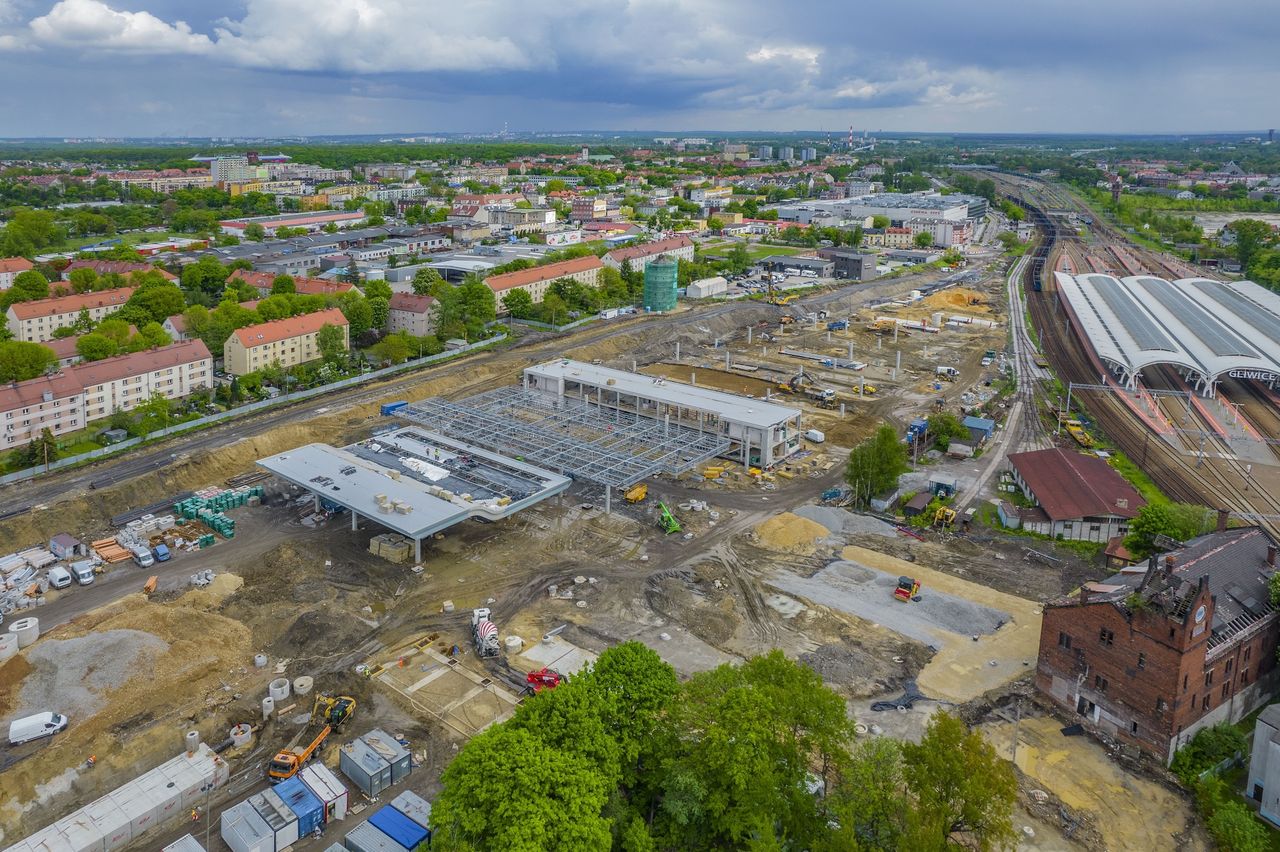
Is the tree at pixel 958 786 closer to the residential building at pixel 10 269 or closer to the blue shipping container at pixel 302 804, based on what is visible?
the blue shipping container at pixel 302 804

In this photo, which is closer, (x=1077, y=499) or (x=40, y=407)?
(x=1077, y=499)

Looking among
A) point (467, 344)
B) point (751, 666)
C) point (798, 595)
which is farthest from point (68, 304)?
point (751, 666)

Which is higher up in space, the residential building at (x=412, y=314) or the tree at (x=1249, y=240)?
the tree at (x=1249, y=240)

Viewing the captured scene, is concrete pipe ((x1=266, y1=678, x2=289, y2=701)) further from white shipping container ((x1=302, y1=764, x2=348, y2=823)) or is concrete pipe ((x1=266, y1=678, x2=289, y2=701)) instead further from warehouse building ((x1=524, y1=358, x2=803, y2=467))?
warehouse building ((x1=524, y1=358, x2=803, y2=467))

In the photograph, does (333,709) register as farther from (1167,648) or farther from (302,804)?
(1167,648)

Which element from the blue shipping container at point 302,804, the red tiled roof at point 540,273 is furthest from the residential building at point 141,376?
the blue shipping container at point 302,804

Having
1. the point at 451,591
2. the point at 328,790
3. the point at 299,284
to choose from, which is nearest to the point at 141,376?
the point at 299,284

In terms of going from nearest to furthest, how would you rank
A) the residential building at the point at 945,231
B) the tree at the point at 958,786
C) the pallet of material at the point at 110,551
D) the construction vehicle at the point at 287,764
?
the tree at the point at 958,786, the construction vehicle at the point at 287,764, the pallet of material at the point at 110,551, the residential building at the point at 945,231
